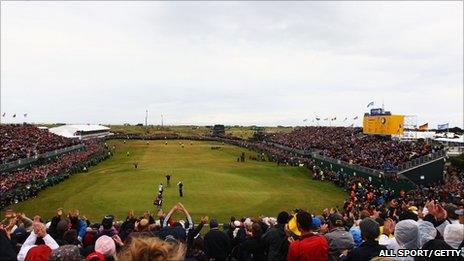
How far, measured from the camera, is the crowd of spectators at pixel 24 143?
159ft

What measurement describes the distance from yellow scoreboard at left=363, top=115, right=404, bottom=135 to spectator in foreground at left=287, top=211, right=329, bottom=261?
188 feet

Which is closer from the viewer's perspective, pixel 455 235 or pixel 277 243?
pixel 455 235

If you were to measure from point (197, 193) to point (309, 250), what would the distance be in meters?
29.2

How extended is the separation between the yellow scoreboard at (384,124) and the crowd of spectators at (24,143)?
4713cm

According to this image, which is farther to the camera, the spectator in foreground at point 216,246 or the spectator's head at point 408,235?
the spectator in foreground at point 216,246

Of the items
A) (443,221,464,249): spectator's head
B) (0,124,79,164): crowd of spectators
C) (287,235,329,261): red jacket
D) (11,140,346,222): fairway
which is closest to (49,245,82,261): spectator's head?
(287,235,329,261): red jacket

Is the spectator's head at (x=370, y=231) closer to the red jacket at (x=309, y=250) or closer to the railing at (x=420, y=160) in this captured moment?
the red jacket at (x=309, y=250)

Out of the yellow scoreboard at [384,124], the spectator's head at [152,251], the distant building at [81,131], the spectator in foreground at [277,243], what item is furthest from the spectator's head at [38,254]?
the distant building at [81,131]

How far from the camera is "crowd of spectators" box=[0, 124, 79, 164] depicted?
4847 cm

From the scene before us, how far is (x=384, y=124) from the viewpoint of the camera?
61.2m

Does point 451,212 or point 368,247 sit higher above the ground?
point 451,212

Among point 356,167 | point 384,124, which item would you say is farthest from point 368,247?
point 384,124

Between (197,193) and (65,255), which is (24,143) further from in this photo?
(65,255)

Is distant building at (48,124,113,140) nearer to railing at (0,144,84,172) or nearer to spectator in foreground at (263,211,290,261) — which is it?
railing at (0,144,84,172)
